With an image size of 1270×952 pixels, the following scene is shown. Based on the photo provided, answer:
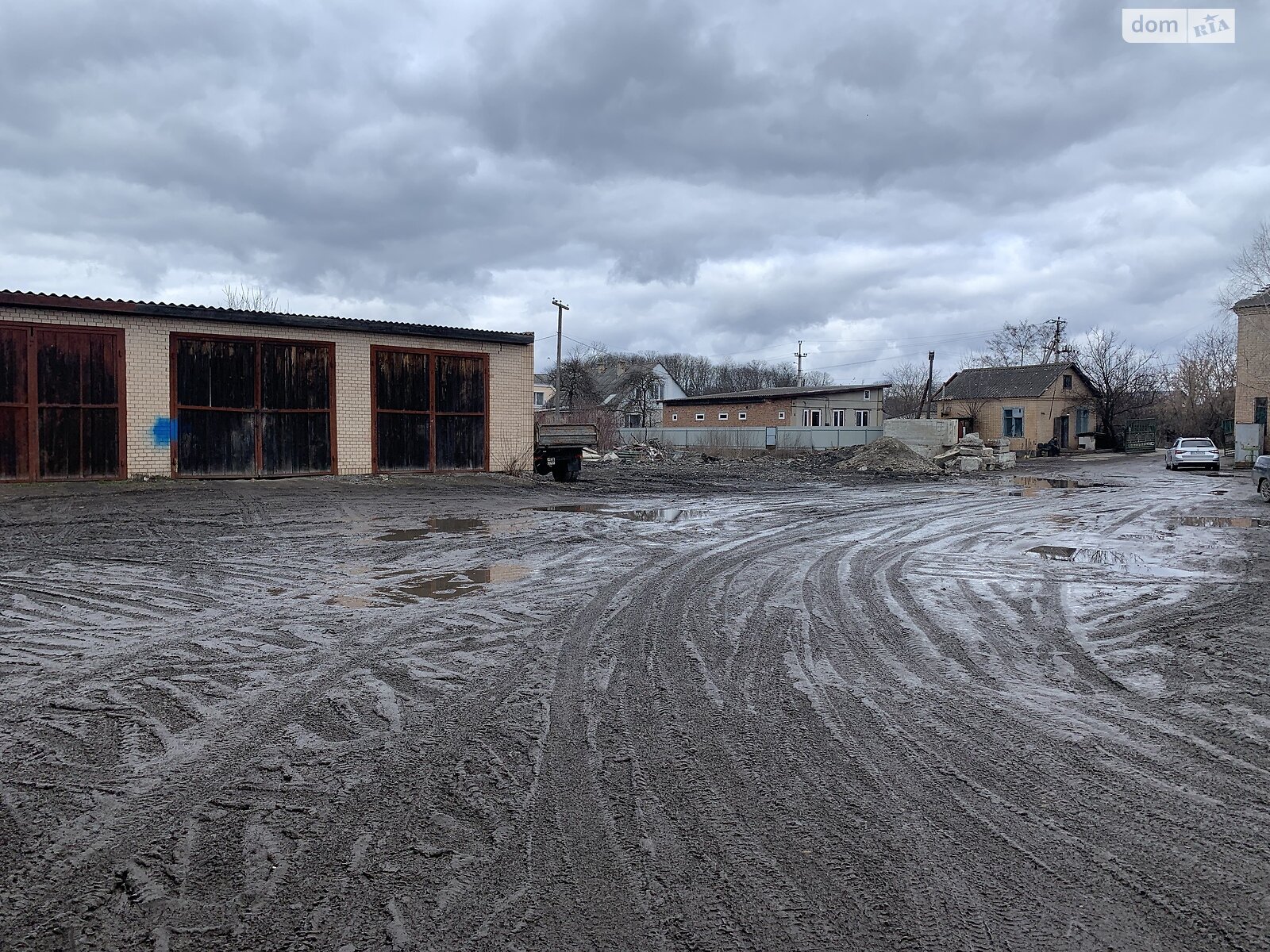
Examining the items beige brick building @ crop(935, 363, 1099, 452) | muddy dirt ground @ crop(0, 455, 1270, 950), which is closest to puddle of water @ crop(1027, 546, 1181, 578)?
muddy dirt ground @ crop(0, 455, 1270, 950)

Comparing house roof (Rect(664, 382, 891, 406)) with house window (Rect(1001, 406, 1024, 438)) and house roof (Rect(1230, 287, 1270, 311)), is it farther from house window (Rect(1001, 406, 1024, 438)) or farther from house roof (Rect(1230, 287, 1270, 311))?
house roof (Rect(1230, 287, 1270, 311))

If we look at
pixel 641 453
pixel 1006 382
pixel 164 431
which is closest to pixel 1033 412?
pixel 1006 382

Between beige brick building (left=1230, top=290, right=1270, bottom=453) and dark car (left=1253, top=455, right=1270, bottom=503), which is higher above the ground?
beige brick building (left=1230, top=290, right=1270, bottom=453)

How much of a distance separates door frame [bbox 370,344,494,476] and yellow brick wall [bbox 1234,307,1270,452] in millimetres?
35546

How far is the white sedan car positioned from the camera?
1342 inches

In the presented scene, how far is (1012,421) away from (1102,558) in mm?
49995

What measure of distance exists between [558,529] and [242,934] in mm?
10004

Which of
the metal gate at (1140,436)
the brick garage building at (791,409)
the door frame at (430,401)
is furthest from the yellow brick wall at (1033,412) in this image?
the door frame at (430,401)

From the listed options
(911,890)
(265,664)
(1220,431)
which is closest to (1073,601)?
(911,890)

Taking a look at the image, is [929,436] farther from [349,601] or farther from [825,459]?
[349,601]

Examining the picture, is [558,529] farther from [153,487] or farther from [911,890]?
[911,890]

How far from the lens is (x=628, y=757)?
385 centimetres

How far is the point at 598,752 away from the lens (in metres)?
3.89

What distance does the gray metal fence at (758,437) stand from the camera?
4747 cm
